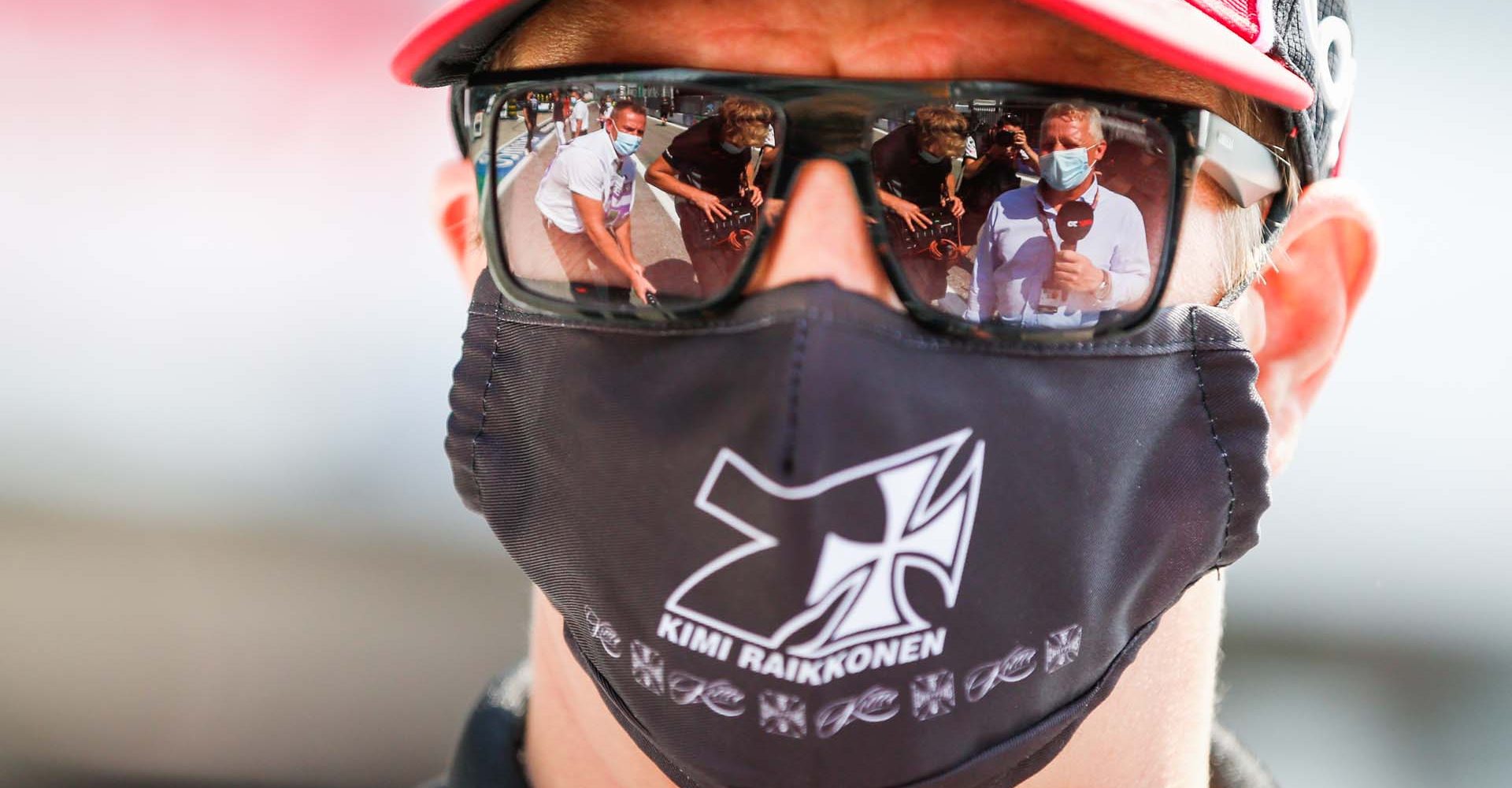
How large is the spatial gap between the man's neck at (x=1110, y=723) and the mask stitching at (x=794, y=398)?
0.53 m

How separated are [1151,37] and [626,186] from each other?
60 centimetres

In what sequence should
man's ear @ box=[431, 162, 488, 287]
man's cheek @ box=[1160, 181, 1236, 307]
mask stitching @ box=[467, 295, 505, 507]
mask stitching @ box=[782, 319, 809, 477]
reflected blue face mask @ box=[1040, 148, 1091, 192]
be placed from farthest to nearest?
man's ear @ box=[431, 162, 488, 287]
mask stitching @ box=[467, 295, 505, 507]
man's cheek @ box=[1160, 181, 1236, 307]
reflected blue face mask @ box=[1040, 148, 1091, 192]
mask stitching @ box=[782, 319, 809, 477]

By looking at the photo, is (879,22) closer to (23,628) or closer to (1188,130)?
(1188,130)

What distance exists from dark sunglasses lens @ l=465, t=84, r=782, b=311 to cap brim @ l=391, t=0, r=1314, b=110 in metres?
0.09

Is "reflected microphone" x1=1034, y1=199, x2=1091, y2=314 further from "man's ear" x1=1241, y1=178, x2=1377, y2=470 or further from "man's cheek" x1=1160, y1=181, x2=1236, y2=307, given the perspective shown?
"man's ear" x1=1241, y1=178, x2=1377, y2=470

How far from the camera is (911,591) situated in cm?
125

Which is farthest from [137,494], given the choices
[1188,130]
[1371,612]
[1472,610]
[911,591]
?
[1472,610]

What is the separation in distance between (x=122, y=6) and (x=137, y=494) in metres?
1.20

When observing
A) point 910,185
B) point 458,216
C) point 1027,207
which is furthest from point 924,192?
point 458,216

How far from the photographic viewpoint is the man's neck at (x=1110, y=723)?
5.18 ft

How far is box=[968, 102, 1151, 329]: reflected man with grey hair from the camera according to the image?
51.3 inches

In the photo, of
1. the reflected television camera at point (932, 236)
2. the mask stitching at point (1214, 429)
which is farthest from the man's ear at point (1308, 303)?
the reflected television camera at point (932, 236)

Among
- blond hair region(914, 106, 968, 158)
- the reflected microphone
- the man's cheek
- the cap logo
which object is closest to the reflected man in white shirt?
blond hair region(914, 106, 968, 158)

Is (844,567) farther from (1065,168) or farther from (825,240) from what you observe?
(1065,168)
